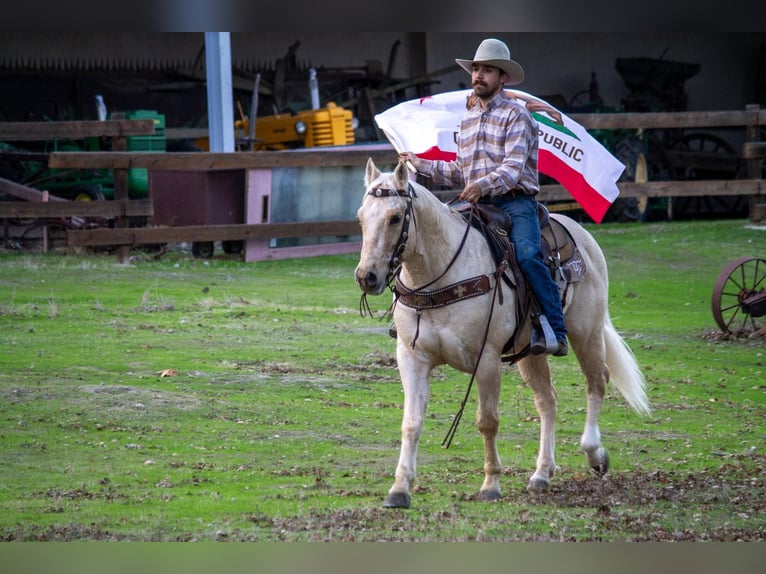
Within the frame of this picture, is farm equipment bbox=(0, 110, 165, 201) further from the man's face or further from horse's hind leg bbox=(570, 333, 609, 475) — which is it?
the man's face

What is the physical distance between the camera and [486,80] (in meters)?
7.47

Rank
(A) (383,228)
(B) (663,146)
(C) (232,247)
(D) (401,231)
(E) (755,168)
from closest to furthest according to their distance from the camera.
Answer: (A) (383,228)
(D) (401,231)
(C) (232,247)
(E) (755,168)
(B) (663,146)

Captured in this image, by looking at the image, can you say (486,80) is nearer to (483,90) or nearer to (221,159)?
(483,90)

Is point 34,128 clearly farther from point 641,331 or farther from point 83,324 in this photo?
point 641,331

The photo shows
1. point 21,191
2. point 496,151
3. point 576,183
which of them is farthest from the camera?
point 21,191

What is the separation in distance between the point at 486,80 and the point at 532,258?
44.3 inches

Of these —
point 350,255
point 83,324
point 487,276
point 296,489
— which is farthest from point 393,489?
point 350,255

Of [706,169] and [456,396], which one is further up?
[706,169]

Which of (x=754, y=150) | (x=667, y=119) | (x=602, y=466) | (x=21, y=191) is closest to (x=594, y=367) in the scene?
(x=602, y=466)

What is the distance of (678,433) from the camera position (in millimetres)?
9688

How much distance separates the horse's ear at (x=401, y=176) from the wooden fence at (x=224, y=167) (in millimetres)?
12029

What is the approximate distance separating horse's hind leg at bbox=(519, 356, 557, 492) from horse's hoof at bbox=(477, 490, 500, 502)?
0.49 m

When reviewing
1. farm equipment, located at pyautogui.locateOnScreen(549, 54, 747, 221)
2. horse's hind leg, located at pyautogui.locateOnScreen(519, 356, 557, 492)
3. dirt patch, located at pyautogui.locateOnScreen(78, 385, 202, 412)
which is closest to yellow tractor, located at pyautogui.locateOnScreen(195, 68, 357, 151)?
farm equipment, located at pyautogui.locateOnScreen(549, 54, 747, 221)

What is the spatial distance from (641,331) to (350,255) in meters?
7.14
